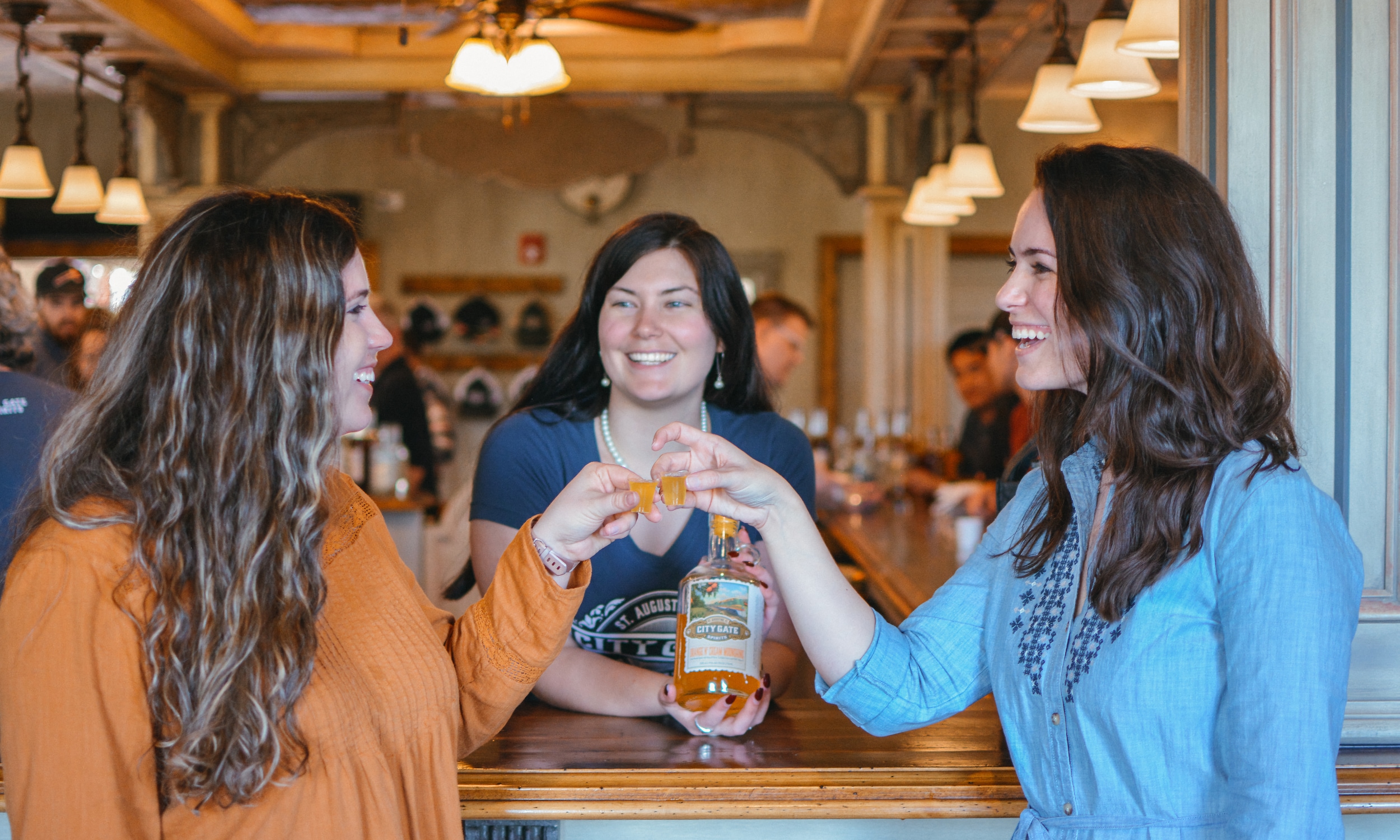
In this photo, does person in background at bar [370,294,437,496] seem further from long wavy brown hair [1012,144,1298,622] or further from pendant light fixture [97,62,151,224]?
long wavy brown hair [1012,144,1298,622]

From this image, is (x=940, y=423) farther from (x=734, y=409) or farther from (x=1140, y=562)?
(x=1140, y=562)

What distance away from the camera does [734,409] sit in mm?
2127

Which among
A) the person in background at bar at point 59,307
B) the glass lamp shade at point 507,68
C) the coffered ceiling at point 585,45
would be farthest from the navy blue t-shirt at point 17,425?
the coffered ceiling at point 585,45

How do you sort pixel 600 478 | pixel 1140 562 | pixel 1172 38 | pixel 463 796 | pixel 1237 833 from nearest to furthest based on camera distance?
1. pixel 1237 833
2. pixel 1140 562
3. pixel 600 478
4. pixel 463 796
5. pixel 1172 38

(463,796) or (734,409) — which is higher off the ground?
(734,409)

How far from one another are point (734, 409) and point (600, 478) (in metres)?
0.82

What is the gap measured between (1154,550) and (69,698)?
101 cm

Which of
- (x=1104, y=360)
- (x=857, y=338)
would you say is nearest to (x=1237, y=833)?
(x=1104, y=360)

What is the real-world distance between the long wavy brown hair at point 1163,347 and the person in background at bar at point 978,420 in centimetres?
399

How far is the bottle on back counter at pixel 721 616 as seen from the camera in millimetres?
1409

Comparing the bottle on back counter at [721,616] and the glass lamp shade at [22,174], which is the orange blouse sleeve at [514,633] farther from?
the glass lamp shade at [22,174]

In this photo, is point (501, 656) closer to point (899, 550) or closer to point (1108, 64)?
point (1108, 64)

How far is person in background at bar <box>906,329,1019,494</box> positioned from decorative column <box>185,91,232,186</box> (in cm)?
418

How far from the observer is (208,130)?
21.4 ft
